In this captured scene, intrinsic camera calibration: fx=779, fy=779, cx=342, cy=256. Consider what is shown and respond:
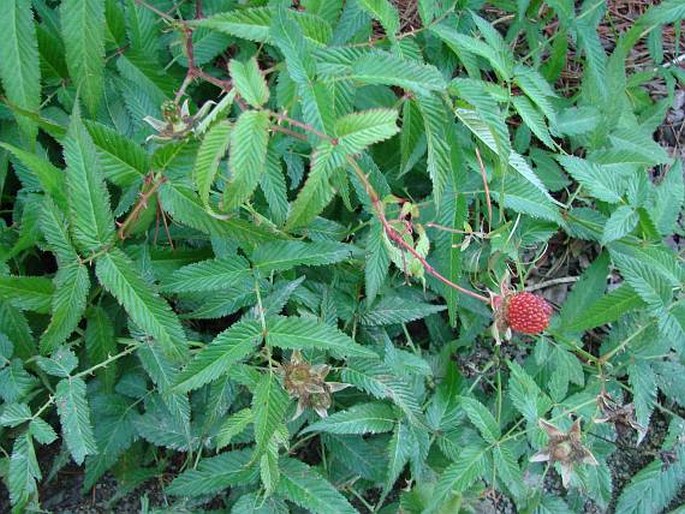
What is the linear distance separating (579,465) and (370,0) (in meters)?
0.92

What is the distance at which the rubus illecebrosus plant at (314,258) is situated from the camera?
1.23 m

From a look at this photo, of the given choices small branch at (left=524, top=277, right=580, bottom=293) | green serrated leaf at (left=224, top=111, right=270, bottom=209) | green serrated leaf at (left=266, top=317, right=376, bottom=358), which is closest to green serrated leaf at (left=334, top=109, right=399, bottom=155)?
green serrated leaf at (left=224, top=111, right=270, bottom=209)

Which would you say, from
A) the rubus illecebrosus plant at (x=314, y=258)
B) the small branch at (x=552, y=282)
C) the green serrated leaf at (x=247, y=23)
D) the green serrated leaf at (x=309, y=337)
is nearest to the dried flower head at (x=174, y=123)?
the rubus illecebrosus plant at (x=314, y=258)

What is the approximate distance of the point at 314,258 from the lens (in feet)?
4.66

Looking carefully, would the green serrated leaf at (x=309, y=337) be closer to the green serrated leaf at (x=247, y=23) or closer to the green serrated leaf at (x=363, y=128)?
the green serrated leaf at (x=363, y=128)

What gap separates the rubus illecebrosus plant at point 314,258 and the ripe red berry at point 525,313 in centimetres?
1

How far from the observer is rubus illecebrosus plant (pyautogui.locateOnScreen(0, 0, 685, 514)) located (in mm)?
1232

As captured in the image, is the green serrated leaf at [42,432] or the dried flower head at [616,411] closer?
the green serrated leaf at [42,432]

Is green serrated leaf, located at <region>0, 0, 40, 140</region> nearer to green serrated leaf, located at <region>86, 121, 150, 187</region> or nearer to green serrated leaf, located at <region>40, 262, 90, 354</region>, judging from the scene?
green serrated leaf, located at <region>86, 121, 150, 187</region>

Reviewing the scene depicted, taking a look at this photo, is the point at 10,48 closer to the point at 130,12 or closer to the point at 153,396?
the point at 130,12

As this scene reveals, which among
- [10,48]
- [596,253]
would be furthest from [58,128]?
[596,253]

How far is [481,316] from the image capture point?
181cm

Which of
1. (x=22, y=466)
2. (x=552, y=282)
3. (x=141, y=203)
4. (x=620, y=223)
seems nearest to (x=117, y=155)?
(x=141, y=203)

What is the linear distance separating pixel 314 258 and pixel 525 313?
39 centimetres
